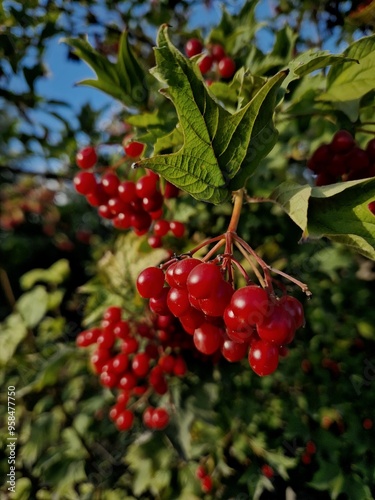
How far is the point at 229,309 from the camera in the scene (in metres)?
0.63

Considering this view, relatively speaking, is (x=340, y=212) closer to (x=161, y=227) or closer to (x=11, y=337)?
(x=161, y=227)

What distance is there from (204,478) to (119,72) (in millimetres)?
1728

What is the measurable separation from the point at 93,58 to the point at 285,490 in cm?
183

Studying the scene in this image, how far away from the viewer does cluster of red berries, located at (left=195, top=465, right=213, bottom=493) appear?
169 centimetres

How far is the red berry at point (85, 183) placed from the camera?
1.13m

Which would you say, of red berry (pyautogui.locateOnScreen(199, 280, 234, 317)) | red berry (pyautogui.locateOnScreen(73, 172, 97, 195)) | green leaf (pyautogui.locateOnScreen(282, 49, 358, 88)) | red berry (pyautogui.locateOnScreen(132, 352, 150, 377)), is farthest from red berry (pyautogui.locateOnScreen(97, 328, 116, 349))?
green leaf (pyautogui.locateOnScreen(282, 49, 358, 88))

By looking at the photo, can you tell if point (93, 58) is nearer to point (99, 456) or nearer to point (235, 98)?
point (235, 98)

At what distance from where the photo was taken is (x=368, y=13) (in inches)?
41.3

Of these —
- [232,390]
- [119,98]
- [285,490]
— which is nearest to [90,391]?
[232,390]

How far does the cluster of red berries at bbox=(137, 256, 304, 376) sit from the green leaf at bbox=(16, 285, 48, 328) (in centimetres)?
159

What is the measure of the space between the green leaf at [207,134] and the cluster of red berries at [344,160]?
0.32 meters

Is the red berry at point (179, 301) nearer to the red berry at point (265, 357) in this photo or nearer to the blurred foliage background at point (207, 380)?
the red berry at point (265, 357)

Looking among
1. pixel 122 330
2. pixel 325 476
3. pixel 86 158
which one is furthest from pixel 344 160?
pixel 325 476

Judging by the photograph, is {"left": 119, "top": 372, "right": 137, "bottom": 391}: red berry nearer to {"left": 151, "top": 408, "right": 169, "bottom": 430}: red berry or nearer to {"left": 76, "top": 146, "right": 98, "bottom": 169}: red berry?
{"left": 151, "top": 408, "right": 169, "bottom": 430}: red berry
